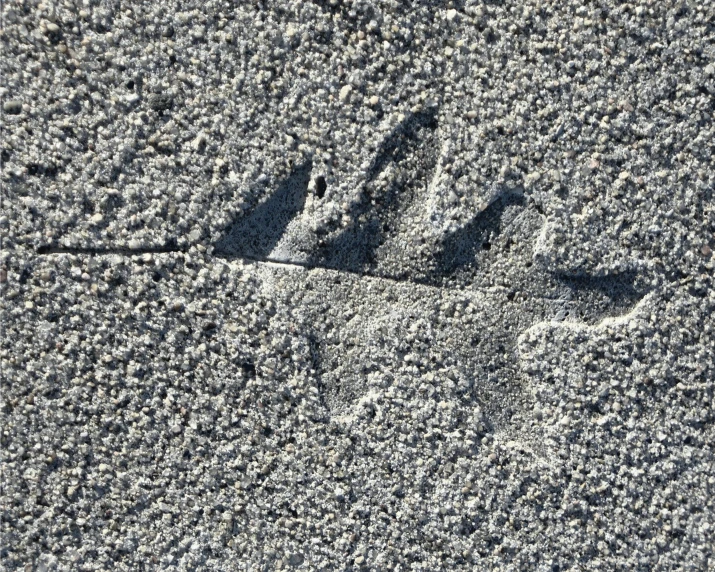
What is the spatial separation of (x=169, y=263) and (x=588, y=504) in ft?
3.55

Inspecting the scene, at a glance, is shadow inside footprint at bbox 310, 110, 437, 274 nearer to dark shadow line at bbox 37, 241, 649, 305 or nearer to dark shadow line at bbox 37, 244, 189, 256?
dark shadow line at bbox 37, 241, 649, 305

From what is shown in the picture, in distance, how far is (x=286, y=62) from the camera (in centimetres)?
148

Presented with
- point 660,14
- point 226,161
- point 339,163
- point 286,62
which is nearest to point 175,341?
point 226,161

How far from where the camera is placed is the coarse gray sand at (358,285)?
148 cm

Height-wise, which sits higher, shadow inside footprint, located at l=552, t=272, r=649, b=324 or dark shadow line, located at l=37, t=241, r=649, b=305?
dark shadow line, located at l=37, t=241, r=649, b=305

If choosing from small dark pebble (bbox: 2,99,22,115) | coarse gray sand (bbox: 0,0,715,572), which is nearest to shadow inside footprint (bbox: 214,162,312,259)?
coarse gray sand (bbox: 0,0,715,572)

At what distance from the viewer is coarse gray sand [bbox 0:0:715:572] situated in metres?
1.48

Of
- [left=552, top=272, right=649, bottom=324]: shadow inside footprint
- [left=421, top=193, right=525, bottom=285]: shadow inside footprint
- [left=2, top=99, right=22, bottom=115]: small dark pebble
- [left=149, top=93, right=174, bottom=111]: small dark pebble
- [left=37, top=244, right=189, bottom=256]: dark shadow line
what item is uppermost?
[left=2, top=99, right=22, bottom=115]: small dark pebble

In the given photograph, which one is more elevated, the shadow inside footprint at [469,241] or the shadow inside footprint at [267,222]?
the shadow inside footprint at [267,222]

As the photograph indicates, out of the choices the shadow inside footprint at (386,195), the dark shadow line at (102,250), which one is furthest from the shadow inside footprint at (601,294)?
the dark shadow line at (102,250)

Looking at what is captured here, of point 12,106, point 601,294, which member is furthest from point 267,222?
point 601,294

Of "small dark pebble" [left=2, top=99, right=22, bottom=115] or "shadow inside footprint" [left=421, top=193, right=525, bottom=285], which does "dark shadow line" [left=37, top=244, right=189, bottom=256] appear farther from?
"shadow inside footprint" [left=421, top=193, right=525, bottom=285]

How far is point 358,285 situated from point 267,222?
0.81 feet

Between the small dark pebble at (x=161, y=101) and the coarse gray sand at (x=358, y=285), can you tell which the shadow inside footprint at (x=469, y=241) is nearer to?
the coarse gray sand at (x=358, y=285)
